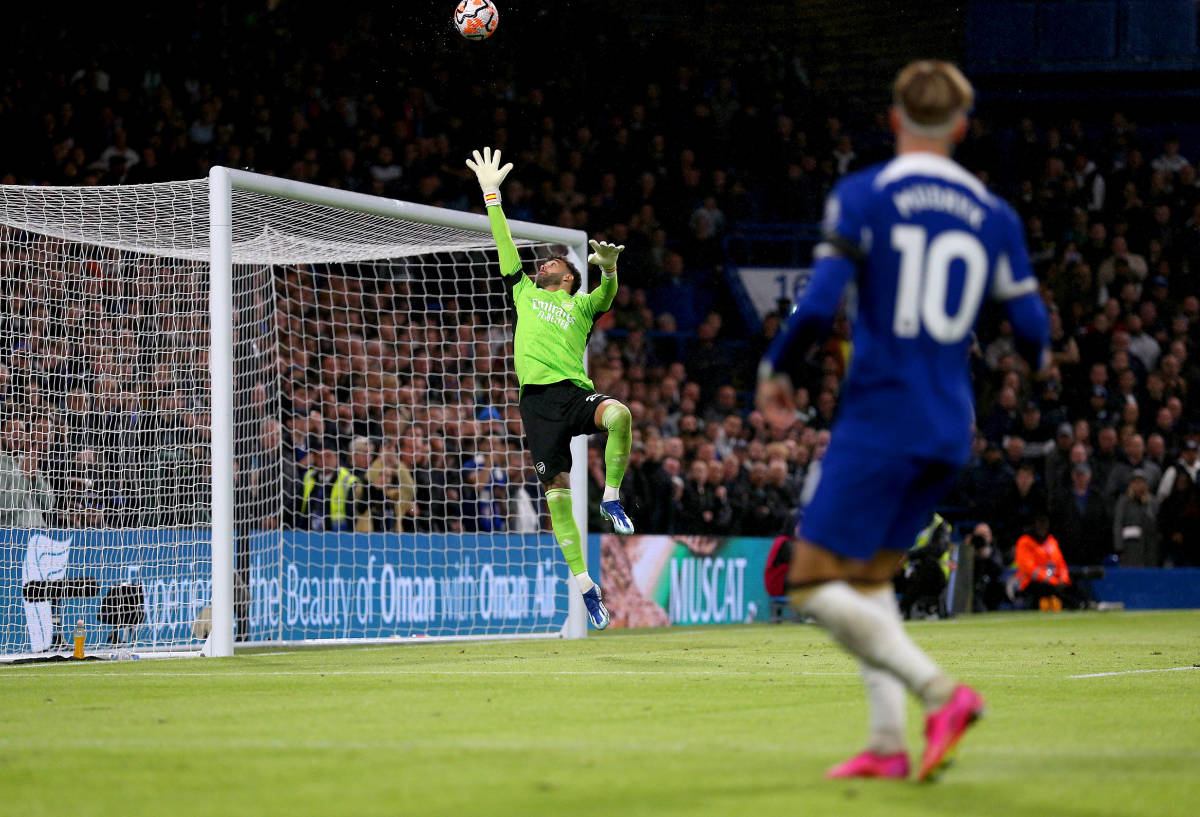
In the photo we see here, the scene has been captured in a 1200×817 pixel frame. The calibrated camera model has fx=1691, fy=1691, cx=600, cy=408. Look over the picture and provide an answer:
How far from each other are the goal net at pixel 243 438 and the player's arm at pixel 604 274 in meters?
1.60

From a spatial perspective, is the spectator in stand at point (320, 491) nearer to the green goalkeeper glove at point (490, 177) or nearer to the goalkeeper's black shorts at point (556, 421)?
the goalkeeper's black shorts at point (556, 421)

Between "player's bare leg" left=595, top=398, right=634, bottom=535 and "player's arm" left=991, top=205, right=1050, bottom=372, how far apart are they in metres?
5.94

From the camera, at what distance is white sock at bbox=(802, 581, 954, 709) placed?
4.41 m

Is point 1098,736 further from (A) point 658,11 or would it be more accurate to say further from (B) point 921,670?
(A) point 658,11

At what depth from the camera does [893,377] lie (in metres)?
4.44

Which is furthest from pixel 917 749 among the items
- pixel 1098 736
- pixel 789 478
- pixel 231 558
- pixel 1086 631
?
pixel 789 478

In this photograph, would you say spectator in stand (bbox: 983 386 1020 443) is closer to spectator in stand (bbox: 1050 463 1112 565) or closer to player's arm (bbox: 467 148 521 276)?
spectator in stand (bbox: 1050 463 1112 565)

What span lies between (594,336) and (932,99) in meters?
16.1

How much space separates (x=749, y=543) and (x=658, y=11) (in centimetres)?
1052

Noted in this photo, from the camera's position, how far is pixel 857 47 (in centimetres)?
2577

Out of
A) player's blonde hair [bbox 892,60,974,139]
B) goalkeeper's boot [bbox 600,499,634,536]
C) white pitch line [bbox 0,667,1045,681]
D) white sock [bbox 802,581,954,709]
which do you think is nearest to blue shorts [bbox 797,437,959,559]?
white sock [bbox 802,581,954,709]

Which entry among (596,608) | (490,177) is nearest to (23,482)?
(490,177)

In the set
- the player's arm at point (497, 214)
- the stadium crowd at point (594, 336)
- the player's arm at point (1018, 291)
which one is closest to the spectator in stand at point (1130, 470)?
the stadium crowd at point (594, 336)

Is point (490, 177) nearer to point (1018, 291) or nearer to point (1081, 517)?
point (1018, 291)
